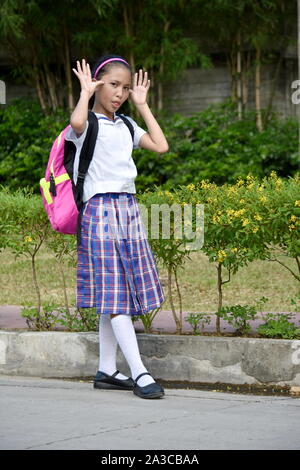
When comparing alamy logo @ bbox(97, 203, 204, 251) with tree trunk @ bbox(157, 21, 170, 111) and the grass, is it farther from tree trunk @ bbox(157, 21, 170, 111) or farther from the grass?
tree trunk @ bbox(157, 21, 170, 111)

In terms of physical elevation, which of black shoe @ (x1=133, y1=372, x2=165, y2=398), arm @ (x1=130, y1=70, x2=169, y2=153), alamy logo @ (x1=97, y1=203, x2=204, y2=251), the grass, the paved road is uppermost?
arm @ (x1=130, y1=70, x2=169, y2=153)

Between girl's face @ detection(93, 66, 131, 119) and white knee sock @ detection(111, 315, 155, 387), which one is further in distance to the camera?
girl's face @ detection(93, 66, 131, 119)

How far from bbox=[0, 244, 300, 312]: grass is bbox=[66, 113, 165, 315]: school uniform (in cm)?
222

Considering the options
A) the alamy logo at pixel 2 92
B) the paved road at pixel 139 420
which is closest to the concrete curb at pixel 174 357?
the paved road at pixel 139 420

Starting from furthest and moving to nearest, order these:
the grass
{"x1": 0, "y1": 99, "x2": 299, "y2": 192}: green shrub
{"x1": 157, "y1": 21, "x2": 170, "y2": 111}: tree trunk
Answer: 1. {"x1": 157, "y1": 21, "x2": 170, "y2": 111}: tree trunk
2. {"x1": 0, "y1": 99, "x2": 299, "y2": 192}: green shrub
3. the grass

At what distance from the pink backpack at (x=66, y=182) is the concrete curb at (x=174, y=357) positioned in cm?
79

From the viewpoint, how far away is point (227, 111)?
50.3ft

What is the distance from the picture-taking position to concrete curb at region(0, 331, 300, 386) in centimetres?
547

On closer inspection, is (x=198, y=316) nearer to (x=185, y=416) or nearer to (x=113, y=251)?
(x=113, y=251)

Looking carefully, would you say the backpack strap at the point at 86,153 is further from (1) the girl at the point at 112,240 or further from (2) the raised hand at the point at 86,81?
(2) the raised hand at the point at 86,81

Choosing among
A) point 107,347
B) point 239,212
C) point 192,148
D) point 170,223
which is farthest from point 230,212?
point 192,148

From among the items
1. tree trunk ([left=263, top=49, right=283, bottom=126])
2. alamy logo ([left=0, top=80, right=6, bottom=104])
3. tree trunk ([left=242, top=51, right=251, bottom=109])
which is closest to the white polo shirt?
tree trunk ([left=263, top=49, right=283, bottom=126])

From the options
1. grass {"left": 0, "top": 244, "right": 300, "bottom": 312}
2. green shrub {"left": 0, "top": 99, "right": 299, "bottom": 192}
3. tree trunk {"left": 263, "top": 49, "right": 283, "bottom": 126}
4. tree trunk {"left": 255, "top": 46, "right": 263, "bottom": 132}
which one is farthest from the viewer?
tree trunk {"left": 263, "top": 49, "right": 283, "bottom": 126}

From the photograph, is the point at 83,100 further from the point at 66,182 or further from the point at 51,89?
the point at 51,89
